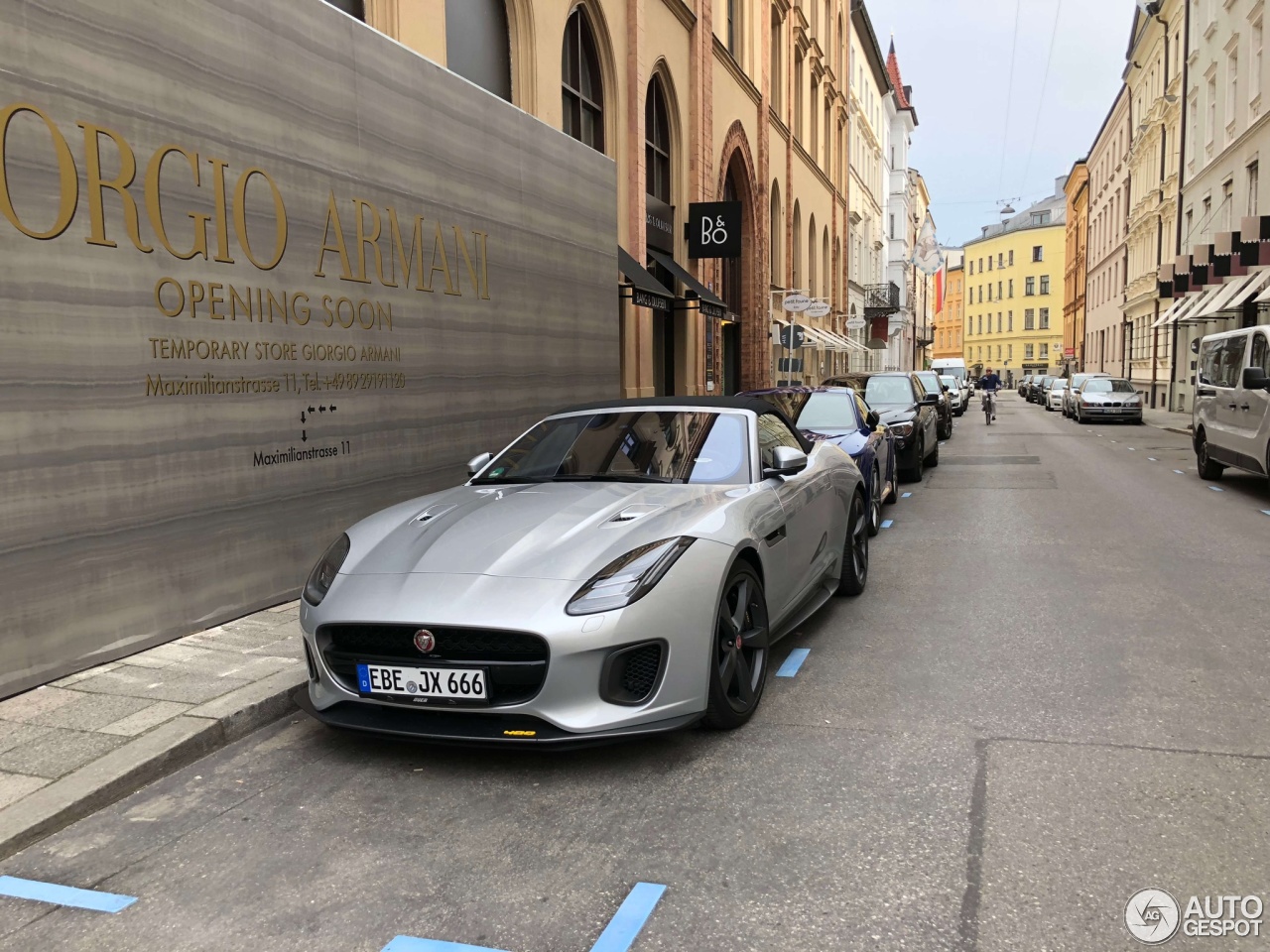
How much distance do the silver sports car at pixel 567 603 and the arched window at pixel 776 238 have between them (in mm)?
24374

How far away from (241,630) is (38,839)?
2.39m

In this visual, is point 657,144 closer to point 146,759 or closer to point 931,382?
point 931,382

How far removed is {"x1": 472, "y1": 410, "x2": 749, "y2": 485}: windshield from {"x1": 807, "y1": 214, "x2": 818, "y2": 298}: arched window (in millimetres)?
29161

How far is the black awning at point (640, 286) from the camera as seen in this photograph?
47.5ft

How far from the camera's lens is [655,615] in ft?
12.1

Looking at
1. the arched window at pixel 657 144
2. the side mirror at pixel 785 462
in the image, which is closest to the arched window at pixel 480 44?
the arched window at pixel 657 144

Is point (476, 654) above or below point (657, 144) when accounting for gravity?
below

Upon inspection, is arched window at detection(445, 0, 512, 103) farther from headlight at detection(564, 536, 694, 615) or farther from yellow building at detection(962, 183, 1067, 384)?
yellow building at detection(962, 183, 1067, 384)

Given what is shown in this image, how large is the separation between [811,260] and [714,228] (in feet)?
54.7

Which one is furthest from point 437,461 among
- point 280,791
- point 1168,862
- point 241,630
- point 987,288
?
point 987,288

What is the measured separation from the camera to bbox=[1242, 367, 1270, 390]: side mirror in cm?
1084

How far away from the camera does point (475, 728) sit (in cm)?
360

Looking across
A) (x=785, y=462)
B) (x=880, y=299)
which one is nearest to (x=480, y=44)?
(x=785, y=462)

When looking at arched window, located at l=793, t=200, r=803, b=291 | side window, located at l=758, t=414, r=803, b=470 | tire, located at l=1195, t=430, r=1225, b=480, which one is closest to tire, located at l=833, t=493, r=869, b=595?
side window, located at l=758, t=414, r=803, b=470
